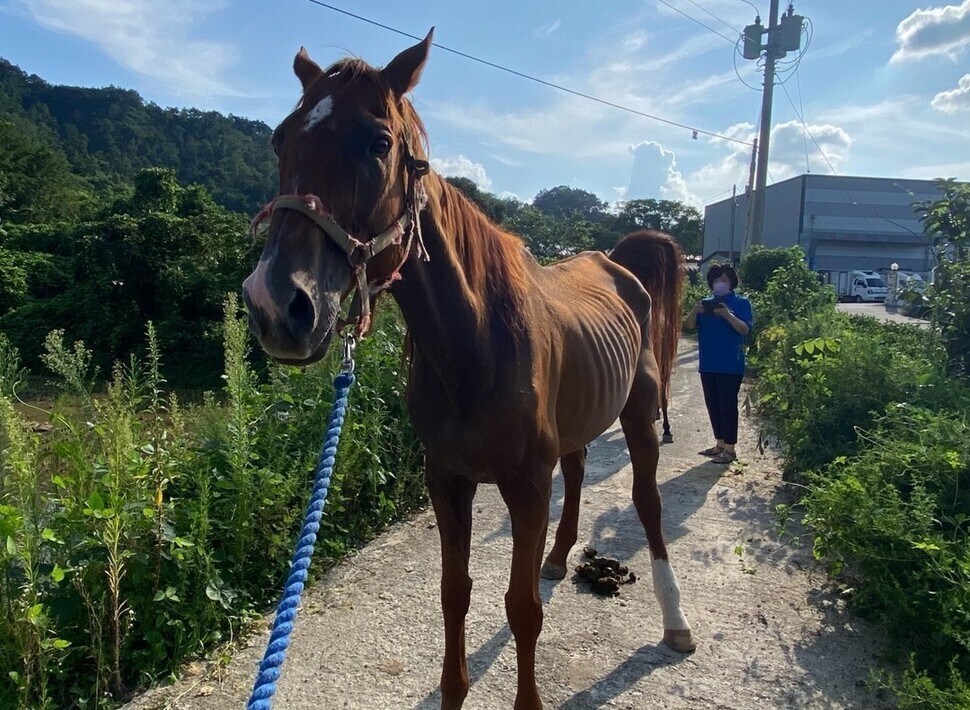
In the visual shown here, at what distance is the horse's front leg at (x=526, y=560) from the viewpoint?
2.12m

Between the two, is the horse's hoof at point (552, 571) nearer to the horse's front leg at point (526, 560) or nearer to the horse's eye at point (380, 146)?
the horse's front leg at point (526, 560)

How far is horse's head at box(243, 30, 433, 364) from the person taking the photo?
4.27 ft

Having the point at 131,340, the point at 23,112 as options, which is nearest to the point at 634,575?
the point at 131,340

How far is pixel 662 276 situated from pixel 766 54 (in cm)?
1952

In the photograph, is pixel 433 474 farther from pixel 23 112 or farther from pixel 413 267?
pixel 23 112

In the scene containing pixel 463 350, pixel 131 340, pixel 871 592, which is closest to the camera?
pixel 463 350

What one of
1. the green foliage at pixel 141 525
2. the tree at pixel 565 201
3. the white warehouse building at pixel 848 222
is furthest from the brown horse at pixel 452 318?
the tree at pixel 565 201

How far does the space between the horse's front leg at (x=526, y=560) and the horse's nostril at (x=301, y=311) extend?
3.47 feet

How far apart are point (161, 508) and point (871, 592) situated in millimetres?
3470

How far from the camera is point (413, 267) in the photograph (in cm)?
187

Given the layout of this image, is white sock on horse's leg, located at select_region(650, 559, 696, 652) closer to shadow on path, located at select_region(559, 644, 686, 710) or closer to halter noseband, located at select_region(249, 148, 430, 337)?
shadow on path, located at select_region(559, 644, 686, 710)

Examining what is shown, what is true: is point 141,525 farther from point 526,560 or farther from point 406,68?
point 406,68

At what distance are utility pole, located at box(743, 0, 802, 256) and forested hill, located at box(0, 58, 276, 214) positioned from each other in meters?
39.6

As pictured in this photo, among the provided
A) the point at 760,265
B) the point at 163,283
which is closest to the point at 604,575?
the point at 163,283
